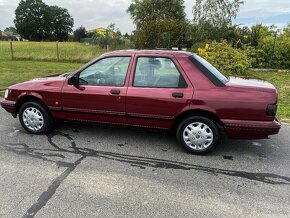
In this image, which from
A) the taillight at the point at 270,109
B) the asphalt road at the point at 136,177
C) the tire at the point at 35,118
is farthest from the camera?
the tire at the point at 35,118

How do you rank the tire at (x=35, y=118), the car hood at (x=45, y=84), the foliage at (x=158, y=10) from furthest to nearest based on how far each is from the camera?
the foliage at (x=158, y=10), the tire at (x=35, y=118), the car hood at (x=45, y=84)

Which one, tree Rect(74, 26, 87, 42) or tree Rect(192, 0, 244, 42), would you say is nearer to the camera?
tree Rect(192, 0, 244, 42)

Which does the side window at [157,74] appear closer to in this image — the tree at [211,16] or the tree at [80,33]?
the tree at [211,16]

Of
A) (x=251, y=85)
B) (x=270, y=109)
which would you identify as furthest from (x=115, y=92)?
(x=270, y=109)

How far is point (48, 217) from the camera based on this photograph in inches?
118

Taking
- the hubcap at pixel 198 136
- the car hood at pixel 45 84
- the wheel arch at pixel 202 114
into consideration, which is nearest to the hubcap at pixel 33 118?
the car hood at pixel 45 84

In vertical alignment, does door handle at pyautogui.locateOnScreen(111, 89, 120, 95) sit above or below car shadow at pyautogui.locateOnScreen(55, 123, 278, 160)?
above

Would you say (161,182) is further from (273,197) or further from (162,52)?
(162,52)

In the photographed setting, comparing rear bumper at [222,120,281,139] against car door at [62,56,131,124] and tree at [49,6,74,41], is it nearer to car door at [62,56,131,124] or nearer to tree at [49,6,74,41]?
car door at [62,56,131,124]

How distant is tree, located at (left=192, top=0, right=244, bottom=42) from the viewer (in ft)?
56.0

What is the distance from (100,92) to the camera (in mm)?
4797

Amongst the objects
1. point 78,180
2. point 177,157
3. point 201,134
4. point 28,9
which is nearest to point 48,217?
point 78,180

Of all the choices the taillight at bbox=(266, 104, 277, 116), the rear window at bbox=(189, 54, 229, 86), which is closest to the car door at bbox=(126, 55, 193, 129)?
the rear window at bbox=(189, 54, 229, 86)

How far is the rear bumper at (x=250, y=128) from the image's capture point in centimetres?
424
